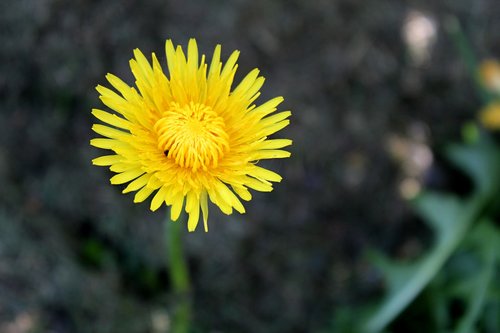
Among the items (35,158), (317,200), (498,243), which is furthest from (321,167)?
(35,158)

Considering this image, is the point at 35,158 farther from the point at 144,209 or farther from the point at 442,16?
the point at 442,16

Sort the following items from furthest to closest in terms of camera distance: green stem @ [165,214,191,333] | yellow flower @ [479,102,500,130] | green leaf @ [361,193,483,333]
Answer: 1. yellow flower @ [479,102,500,130]
2. green leaf @ [361,193,483,333]
3. green stem @ [165,214,191,333]

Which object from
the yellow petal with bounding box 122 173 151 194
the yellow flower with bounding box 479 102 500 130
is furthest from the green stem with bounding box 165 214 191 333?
the yellow flower with bounding box 479 102 500 130

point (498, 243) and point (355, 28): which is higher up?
point (355, 28)

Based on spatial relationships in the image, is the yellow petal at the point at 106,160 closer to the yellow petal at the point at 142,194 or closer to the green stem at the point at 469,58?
the yellow petal at the point at 142,194

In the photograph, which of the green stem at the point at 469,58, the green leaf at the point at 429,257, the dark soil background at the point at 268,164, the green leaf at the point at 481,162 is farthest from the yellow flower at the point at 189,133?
the green stem at the point at 469,58

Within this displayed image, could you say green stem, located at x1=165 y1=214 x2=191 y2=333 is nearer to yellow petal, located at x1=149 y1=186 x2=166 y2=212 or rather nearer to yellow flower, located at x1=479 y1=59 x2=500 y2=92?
yellow petal, located at x1=149 y1=186 x2=166 y2=212

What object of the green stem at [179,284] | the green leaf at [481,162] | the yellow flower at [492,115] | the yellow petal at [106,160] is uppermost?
the yellow flower at [492,115]
